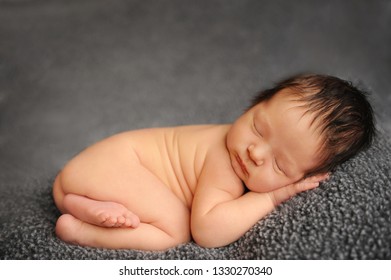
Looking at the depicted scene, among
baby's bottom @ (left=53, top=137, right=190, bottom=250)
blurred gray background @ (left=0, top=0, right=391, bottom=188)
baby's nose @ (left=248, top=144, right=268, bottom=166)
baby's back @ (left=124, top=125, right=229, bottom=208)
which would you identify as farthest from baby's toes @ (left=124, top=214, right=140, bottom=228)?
blurred gray background @ (left=0, top=0, right=391, bottom=188)

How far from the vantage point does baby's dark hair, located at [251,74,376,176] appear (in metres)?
0.81

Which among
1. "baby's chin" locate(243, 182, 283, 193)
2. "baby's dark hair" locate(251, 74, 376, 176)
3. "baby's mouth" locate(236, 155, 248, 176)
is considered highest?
"baby's dark hair" locate(251, 74, 376, 176)

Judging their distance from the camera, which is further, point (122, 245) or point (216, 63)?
point (216, 63)

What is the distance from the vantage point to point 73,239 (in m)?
0.85

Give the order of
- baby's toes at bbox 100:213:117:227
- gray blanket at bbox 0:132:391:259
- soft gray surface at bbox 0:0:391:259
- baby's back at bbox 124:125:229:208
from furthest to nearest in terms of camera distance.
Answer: soft gray surface at bbox 0:0:391:259, baby's back at bbox 124:125:229:208, baby's toes at bbox 100:213:117:227, gray blanket at bbox 0:132:391:259

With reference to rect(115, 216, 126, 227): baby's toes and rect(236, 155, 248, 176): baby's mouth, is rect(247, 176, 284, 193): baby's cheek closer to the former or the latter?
rect(236, 155, 248, 176): baby's mouth

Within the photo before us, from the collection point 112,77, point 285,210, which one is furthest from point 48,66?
point 285,210

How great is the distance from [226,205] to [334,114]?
0.23 m

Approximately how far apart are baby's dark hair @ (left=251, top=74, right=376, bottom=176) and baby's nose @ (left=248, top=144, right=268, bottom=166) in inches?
3.3

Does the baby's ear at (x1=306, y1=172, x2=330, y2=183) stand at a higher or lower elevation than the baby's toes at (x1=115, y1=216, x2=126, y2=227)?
higher

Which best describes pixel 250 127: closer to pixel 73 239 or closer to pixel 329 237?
pixel 329 237

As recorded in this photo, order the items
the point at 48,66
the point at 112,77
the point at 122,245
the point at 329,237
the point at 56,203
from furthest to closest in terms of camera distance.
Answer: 1. the point at 112,77
2. the point at 48,66
3. the point at 56,203
4. the point at 122,245
5. the point at 329,237

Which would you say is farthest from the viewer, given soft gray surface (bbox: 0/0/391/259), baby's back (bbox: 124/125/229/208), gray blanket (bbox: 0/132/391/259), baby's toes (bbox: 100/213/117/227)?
soft gray surface (bbox: 0/0/391/259)

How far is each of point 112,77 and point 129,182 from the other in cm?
72
